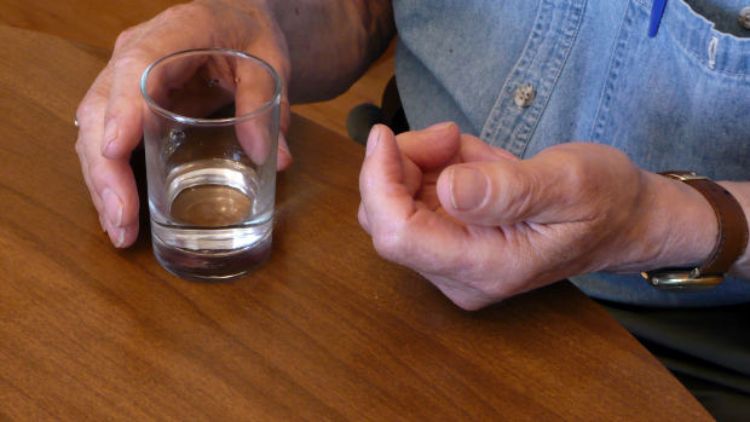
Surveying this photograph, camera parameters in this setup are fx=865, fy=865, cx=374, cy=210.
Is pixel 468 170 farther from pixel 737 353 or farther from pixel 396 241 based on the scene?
pixel 737 353

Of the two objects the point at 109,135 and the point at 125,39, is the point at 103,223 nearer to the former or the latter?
the point at 109,135

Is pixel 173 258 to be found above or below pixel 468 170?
below

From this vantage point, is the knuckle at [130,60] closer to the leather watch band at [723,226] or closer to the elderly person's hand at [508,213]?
the elderly person's hand at [508,213]

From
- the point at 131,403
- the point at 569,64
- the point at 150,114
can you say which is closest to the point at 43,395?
the point at 131,403

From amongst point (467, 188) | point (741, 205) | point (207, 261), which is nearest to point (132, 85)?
point (207, 261)

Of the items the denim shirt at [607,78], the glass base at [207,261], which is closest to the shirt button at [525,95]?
the denim shirt at [607,78]

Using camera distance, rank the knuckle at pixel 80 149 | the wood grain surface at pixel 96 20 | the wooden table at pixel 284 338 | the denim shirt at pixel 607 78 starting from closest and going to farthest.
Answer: the wooden table at pixel 284 338 → the knuckle at pixel 80 149 → the denim shirt at pixel 607 78 → the wood grain surface at pixel 96 20
